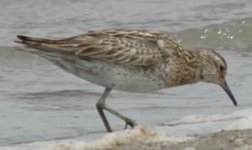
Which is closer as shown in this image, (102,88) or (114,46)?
(114,46)

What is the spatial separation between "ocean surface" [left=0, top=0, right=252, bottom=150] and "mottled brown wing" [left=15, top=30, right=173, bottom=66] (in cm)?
60

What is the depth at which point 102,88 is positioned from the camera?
10484mm

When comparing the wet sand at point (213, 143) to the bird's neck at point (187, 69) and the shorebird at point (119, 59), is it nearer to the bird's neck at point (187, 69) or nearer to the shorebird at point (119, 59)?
the shorebird at point (119, 59)

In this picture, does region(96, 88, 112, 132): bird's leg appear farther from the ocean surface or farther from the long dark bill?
the long dark bill

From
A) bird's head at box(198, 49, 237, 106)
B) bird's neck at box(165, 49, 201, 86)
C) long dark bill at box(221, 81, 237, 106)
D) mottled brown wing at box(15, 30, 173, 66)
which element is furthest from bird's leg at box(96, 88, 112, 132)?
long dark bill at box(221, 81, 237, 106)

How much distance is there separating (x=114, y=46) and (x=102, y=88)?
2300 millimetres

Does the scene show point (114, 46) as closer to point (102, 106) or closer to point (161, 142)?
point (102, 106)

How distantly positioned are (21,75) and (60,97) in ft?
3.72

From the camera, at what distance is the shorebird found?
8.00 m

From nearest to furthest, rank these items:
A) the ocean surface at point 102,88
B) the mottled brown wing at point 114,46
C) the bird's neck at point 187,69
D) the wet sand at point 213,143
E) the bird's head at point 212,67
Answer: the wet sand at point 213,143
the mottled brown wing at point 114,46
the bird's neck at point 187,69
the ocean surface at point 102,88
the bird's head at point 212,67

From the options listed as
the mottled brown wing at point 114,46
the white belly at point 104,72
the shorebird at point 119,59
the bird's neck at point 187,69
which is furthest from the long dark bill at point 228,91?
the white belly at point 104,72

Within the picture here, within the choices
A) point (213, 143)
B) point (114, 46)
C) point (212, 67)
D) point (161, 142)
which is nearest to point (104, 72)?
point (114, 46)

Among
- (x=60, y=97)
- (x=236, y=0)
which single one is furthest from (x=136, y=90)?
(x=236, y=0)

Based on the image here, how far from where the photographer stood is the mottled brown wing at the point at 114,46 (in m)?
7.99
